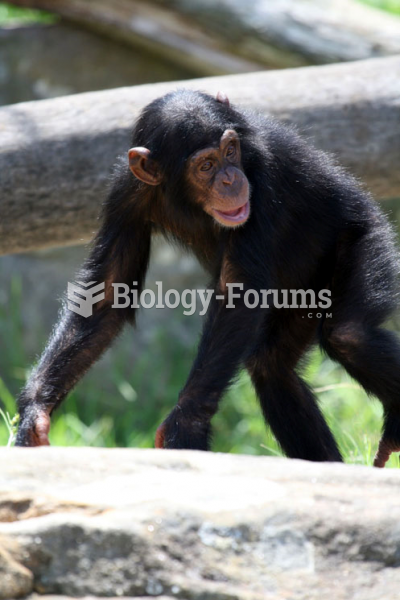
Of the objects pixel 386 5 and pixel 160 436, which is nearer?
pixel 160 436

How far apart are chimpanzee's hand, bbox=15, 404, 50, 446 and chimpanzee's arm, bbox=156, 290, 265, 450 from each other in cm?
48

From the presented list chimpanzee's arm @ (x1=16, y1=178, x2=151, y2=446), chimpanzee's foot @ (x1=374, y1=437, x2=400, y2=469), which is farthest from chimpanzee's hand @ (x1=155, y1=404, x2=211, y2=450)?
chimpanzee's foot @ (x1=374, y1=437, x2=400, y2=469)

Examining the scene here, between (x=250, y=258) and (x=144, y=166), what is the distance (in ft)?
1.93

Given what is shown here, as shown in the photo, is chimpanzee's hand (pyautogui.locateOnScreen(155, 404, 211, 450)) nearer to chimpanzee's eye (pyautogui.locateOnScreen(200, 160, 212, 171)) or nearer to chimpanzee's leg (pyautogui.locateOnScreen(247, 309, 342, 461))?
chimpanzee's leg (pyautogui.locateOnScreen(247, 309, 342, 461))

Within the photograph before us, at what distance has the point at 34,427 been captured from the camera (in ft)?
11.1

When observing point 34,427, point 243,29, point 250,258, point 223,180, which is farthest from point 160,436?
point 243,29

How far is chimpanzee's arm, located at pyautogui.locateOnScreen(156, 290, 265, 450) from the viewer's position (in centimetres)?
312

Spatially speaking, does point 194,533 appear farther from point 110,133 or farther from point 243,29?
point 243,29

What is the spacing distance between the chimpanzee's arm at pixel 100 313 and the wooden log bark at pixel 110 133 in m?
0.68

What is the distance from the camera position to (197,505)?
2156mm

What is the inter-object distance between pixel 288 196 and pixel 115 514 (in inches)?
74.0

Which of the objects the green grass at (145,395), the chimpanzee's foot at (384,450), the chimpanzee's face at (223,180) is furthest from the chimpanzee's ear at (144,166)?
the green grass at (145,395)

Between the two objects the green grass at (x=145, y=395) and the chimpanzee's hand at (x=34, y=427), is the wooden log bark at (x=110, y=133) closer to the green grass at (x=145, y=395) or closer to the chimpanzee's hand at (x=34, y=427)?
the chimpanzee's hand at (x=34, y=427)

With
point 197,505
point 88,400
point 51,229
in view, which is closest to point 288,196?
point 51,229
